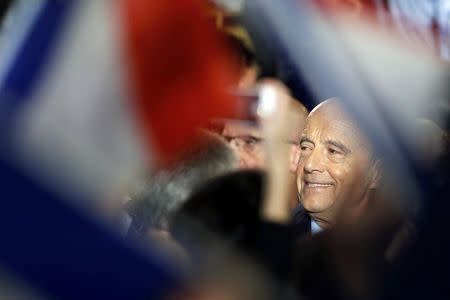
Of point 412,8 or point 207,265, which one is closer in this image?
point 207,265

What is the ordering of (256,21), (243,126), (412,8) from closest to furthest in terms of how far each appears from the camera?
(256,21), (412,8), (243,126)

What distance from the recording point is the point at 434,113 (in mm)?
2145

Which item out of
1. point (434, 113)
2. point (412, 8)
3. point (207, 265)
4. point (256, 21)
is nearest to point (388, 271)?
point (207, 265)

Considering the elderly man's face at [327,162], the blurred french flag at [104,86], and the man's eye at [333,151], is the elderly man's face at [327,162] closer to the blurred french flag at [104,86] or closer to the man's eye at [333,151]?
the man's eye at [333,151]

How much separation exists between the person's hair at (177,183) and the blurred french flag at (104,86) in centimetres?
22

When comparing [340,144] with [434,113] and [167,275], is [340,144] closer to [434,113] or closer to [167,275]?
[434,113]

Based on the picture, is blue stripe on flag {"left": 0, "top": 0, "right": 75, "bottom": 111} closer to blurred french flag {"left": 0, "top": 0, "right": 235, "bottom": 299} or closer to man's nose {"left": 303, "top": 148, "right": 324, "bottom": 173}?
blurred french flag {"left": 0, "top": 0, "right": 235, "bottom": 299}

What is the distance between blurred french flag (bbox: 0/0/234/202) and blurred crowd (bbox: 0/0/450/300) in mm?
56

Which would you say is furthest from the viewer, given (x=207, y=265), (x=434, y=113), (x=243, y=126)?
(x=243, y=126)

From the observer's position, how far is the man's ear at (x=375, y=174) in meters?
2.00

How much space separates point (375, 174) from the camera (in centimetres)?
220

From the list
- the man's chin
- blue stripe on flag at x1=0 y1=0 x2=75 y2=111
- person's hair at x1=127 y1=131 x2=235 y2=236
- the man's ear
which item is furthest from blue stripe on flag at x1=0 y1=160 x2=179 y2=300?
the man's chin

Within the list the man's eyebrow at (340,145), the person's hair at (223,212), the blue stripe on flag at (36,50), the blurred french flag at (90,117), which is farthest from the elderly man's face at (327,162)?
the blue stripe on flag at (36,50)

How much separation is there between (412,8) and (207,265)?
1110 millimetres
